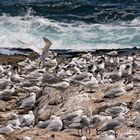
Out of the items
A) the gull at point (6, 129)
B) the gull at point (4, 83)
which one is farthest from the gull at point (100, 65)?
the gull at point (6, 129)

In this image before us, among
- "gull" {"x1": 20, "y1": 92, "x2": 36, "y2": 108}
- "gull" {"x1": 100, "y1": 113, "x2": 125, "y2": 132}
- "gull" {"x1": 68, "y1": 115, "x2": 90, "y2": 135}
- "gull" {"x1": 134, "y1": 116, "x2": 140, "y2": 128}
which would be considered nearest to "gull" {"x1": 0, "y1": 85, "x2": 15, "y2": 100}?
Answer: "gull" {"x1": 20, "y1": 92, "x2": 36, "y2": 108}

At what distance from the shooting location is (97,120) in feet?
40.2

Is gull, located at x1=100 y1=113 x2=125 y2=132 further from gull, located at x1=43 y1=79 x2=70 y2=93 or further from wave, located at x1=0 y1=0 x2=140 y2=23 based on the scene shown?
wave, located at x1=0 y1=0 x2=140 y2=23

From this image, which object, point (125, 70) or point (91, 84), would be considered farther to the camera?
point (125, 70)

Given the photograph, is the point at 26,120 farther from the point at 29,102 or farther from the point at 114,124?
the point at 114,124

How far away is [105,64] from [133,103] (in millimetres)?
8219

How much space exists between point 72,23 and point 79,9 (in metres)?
4.84

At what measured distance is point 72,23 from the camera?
47969mm

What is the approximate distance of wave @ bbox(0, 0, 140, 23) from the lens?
49531mm

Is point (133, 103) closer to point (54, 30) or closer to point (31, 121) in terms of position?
point (31, 121)

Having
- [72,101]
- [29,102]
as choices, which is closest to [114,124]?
[72,101]

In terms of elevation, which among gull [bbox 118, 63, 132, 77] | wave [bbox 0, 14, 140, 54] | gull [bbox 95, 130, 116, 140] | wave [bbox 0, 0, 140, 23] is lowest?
gull [bbox 95, 130, 116, 140]

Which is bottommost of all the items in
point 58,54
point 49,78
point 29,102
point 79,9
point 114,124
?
point 114,124

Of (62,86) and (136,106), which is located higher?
(62,86)
